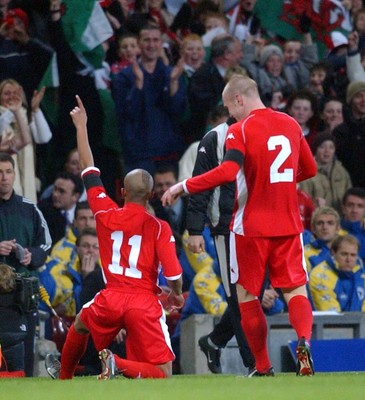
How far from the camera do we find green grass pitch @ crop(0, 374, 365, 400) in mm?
7641

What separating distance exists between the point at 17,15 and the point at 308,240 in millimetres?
4047

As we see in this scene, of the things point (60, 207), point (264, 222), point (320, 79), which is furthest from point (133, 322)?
point (320, 79)

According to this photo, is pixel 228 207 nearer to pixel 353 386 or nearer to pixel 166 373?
pixel 166 373

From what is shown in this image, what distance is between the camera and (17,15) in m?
15.8

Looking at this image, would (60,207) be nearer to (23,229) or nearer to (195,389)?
(23,229)

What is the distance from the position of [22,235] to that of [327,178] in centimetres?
525

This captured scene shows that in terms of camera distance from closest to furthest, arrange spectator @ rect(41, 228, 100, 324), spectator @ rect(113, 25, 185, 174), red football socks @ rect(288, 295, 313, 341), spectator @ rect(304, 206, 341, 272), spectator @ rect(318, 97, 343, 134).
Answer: red football socks @ rect(288, 295, 313, 341), spectator @ rect(41, 228, 100, 324), spectator @ rect(304, 206, 341, 272), spectator @ rect(113, 25, 185, 174), spectator @ rect(318, 97, 343, 134)

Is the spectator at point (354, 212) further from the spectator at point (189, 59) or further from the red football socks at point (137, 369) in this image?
the red football socks at point (137, 369)

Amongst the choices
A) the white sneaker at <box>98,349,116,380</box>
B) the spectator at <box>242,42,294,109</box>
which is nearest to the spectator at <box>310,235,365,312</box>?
the spectator at <box>242,42,294,109</box>

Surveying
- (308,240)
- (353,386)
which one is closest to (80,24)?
(308,240)

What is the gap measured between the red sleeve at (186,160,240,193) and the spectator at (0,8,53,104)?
22.7 feet

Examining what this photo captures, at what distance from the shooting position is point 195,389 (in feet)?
27.1

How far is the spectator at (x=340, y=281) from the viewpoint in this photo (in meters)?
14.1

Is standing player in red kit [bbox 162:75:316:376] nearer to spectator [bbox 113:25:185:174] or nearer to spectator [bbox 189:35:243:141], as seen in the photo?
spectator [bbox 113:25:185:174]
